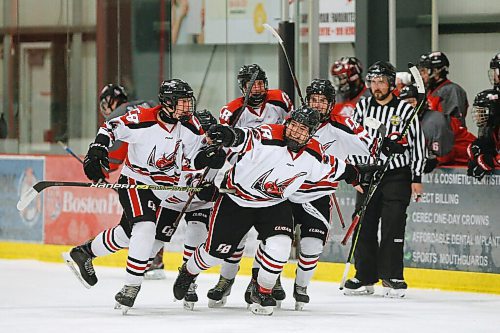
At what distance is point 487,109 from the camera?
850 cm

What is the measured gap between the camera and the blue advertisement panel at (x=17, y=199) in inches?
425

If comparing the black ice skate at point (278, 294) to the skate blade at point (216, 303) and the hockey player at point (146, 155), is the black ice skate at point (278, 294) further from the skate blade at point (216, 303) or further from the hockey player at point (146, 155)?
the hockey player at point (146, 155)

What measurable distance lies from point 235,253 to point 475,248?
1753 mm

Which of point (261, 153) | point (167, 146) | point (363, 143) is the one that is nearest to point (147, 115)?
point (167, 146)

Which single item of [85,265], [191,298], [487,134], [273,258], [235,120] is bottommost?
[191,298]

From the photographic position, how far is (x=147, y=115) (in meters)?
7.41

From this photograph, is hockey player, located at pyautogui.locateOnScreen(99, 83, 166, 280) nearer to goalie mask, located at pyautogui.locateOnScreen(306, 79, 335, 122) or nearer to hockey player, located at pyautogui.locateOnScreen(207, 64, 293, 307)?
hockey player, located at pyautogui.locateOnScreen(207, 64, 293, 307)

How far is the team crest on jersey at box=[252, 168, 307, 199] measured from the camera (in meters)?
7.18

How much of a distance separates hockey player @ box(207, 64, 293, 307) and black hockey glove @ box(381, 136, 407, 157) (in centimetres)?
61

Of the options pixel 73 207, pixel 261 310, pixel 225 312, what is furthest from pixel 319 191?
pixel 73 207

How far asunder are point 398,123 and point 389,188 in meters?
0.40

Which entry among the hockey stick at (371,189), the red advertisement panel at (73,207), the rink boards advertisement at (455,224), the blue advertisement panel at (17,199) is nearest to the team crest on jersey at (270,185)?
the hockey stick at (371,189)

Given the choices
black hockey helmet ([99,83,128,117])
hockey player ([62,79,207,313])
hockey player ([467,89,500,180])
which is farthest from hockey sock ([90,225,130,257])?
hockey player ([467,89,500,180])

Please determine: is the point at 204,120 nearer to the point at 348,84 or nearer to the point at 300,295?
the point at 300,295
